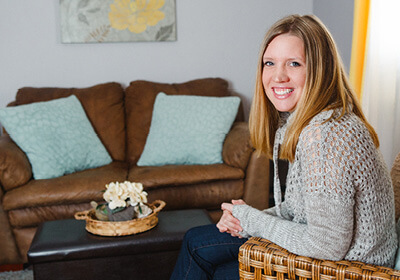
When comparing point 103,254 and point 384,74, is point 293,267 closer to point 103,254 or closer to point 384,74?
point 103,254

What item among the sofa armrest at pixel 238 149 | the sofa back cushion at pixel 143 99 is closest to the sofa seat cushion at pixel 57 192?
the sofa back cushion at pixel 143 99

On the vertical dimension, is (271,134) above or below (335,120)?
below

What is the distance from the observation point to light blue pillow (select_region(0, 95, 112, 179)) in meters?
2.56

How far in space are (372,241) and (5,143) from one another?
219 cm

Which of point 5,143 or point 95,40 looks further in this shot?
point 95,40

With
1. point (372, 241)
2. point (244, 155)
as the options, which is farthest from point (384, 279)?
point (244, 155)

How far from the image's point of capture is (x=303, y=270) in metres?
0.99

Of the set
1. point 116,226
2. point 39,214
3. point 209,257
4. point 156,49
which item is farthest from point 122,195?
point 156,49

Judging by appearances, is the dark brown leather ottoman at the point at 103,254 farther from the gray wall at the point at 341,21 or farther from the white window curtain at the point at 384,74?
the gray wall at the point at 341,21

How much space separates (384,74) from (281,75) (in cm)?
126

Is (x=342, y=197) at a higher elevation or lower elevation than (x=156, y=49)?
lower

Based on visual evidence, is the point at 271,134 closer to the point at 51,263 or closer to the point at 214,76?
the point at 51,263

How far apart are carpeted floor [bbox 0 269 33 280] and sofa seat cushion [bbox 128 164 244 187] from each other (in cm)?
75

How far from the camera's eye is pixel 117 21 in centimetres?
335
